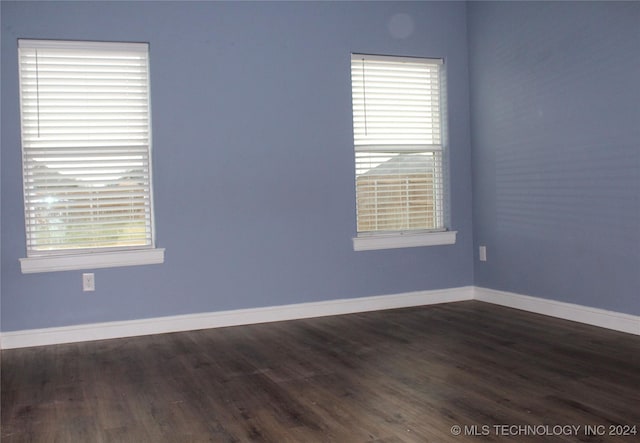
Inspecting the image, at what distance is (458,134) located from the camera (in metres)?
5.14

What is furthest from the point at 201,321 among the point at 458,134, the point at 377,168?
the point at 458,134

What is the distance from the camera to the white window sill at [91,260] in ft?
13.0

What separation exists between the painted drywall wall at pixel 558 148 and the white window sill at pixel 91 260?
2.61 m

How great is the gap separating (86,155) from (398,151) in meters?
2.32

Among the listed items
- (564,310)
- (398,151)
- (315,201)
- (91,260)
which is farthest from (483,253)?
(91,260)

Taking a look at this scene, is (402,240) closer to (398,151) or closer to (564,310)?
(398,151)

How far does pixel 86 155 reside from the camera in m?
4.09

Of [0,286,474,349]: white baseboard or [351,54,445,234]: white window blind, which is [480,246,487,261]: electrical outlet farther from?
[351,54,445,234]: white window blind

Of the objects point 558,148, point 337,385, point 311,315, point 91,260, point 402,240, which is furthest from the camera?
point 402,240

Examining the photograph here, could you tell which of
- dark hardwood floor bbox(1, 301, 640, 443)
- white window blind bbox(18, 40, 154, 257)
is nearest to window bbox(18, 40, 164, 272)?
white window blind bbox(18, 40, 154, 257)

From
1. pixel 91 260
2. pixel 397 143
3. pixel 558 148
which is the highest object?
pixel 397 143

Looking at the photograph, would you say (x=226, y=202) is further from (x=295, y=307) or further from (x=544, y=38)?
(x=544, y=38)

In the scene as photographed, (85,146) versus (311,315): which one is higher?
(85,146)

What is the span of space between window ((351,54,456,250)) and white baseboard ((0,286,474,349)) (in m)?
0.43
